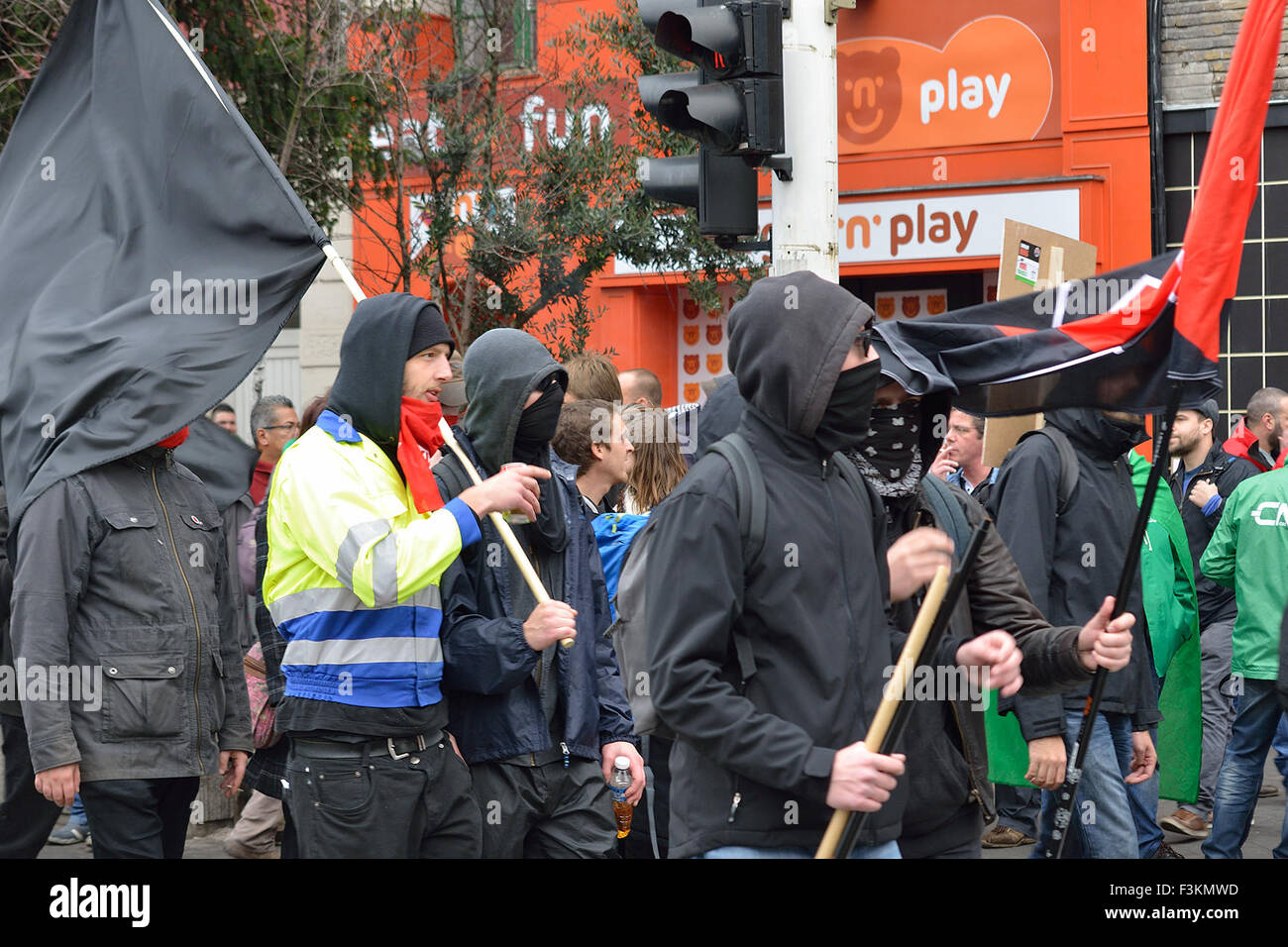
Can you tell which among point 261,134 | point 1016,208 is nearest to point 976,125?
point 1016,208

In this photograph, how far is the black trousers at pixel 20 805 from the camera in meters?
5.46

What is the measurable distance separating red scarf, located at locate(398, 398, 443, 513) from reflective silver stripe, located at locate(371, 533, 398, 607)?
332mm

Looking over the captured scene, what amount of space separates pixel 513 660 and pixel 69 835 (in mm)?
4620

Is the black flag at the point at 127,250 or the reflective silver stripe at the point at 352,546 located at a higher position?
the black flag at the point at 127,250

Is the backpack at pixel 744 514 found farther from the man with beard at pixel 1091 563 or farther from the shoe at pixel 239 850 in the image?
the shoe at pixel 239 850

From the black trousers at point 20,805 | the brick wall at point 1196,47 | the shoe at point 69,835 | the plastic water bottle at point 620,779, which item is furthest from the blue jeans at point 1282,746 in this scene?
the brick wall at point 1196,47

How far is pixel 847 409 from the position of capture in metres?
3.30

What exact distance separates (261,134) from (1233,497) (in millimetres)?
7676

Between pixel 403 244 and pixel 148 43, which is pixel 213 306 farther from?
pixel 403 244

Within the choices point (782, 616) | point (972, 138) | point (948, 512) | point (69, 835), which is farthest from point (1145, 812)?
point (972, 138)

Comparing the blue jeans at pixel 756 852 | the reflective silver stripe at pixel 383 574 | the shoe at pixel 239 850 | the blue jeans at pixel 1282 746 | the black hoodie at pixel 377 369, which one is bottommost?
the shoe at pixel 239 850

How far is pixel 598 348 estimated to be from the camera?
15.8 meters

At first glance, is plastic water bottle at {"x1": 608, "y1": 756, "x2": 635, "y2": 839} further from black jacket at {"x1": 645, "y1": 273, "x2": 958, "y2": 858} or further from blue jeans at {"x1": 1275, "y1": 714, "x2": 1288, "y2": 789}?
blue jeans at {"x1": 1275, "y1": 714, "x2": 1288, "y2": 789}

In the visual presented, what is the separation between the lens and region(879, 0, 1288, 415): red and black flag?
11.8 feet
